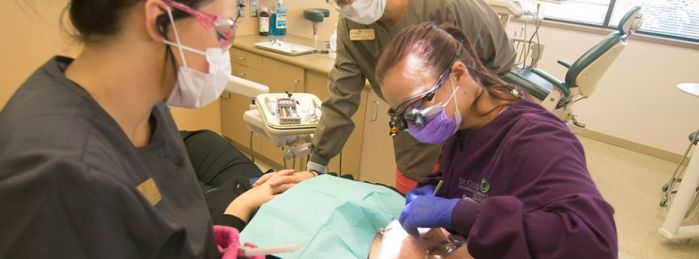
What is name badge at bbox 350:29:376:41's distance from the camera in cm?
167

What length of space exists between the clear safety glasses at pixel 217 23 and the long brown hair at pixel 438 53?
0.48 meters

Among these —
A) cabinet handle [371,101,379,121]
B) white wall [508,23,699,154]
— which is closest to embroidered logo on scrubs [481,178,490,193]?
cabinet handle [371,101,379,121]

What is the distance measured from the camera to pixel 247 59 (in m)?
2.97

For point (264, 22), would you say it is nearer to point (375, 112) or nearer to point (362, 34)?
point (375, 112)

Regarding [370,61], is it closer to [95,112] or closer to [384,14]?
[384,14]

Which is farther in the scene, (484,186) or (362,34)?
(362,34)

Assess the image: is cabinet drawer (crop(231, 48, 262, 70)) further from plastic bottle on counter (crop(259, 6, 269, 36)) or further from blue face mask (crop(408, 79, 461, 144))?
blue face mask (crop(408, 79, 461, 144))

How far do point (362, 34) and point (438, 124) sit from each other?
685 millimetres

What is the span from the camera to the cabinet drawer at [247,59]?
9.57 feet

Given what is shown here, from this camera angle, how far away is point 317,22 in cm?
343

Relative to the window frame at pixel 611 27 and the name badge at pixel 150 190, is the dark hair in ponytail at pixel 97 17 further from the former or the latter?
the window frame at pixel 611 27

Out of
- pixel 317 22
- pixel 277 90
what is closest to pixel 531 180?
pixel 277 90

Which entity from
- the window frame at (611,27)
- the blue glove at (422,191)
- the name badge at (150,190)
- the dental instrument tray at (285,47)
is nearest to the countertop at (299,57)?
the dental instrument tray at (285,47)

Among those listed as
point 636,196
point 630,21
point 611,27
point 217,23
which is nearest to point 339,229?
point 217,23
